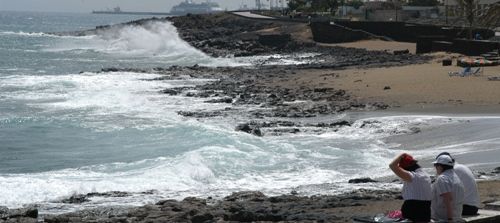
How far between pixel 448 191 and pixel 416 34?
47.6 meters

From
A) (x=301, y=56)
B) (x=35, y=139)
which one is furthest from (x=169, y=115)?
(x=301, y=56)

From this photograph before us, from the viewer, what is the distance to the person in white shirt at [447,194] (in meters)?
8.46

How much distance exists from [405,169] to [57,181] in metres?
8.48

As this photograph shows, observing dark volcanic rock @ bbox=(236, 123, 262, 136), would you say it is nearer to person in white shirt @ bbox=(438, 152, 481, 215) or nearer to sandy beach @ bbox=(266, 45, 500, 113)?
sandy beach @ bbox=(266, 45, 500, 113)

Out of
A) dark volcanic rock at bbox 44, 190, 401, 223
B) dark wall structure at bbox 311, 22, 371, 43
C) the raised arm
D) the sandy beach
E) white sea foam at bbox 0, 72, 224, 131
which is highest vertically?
the raised arm

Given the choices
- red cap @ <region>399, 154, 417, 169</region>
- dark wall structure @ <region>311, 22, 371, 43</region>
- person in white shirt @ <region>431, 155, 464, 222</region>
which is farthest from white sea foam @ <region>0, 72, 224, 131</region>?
dark wall structure @ <region>311, 22, 371, 43</region>

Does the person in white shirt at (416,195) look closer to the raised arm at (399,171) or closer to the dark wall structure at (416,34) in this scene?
the raised arm at (399,171)

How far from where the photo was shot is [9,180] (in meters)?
15.8

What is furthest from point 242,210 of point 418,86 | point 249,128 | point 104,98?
point 104,98

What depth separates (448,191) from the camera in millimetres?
8469

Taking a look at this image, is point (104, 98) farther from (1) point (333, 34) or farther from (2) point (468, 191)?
(1) point (333, 34)

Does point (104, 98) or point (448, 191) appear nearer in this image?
point (448, 191)

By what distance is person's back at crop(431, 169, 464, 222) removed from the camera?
848cm

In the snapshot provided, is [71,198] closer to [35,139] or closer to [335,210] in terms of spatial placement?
[335,210]
